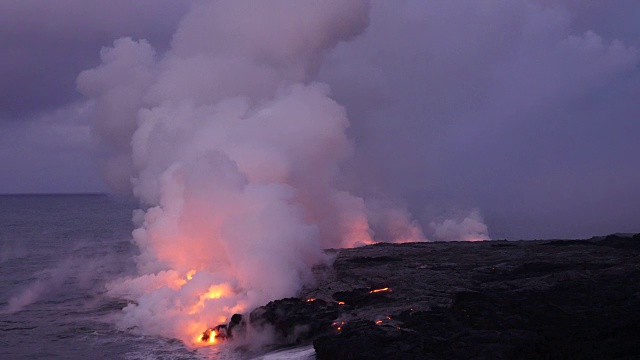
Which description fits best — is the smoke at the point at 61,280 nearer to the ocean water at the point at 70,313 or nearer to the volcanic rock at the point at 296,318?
the ocean water at the point at 70,313

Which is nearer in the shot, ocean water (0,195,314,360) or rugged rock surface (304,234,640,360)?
rugged rock surface (304,234,640,360)

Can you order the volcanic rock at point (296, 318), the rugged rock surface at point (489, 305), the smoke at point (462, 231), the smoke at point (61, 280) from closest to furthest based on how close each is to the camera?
the rugged rock surface at point (489, 305), the volcanic rock at point (296, 318), the smoke at point (61, 280), the smoke at point (462, 231)

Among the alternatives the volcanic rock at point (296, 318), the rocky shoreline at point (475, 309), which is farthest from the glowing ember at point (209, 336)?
the rocky shoreline at point (475, 309)

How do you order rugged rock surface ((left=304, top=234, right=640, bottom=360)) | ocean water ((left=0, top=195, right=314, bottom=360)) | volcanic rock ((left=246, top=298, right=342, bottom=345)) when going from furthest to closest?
1. ocean water ((left=0, top=195, right=314, bottom=360))
2. volcanic rock ((left=246, top=298, right=342, bottom=345))
3. rugged rock surface ((left=304, top=234, right=640, bottom=360))

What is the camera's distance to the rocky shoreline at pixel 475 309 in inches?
848

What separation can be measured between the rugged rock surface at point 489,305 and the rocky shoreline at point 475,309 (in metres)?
0.04

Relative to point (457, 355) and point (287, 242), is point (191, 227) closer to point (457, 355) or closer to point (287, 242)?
point (287, 242)

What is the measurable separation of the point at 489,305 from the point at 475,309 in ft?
3.08

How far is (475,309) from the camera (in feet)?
87.3

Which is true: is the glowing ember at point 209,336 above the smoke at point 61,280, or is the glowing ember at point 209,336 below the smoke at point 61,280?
below

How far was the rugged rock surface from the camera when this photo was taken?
2147 centimetres

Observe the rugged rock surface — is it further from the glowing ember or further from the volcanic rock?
the glowing ember

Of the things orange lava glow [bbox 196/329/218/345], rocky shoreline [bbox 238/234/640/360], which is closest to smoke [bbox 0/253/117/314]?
orange lava glow [bbox 196/329/218/345]

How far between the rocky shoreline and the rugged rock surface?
4cm
